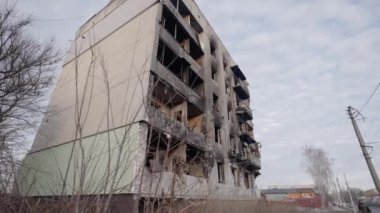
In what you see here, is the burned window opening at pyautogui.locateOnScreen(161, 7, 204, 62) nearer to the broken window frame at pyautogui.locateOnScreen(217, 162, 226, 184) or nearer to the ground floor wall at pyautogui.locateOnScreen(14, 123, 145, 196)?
the broken window frame at pyautogui.locateOnScreen(217, 162, 226, 184)

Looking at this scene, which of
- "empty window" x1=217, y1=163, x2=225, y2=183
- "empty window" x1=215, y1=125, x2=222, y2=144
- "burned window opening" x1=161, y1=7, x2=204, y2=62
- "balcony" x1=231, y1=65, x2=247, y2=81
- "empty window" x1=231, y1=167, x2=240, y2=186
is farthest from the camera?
"balcony" x1=231, y1=65, x2=247, y2=81

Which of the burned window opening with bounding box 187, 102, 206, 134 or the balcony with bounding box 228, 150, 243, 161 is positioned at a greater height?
the burned window opening with bounding box 187, 102, 206, 134

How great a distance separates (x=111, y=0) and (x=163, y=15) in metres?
5.99

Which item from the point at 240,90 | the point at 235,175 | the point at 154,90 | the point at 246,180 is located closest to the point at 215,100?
the point at 235,175

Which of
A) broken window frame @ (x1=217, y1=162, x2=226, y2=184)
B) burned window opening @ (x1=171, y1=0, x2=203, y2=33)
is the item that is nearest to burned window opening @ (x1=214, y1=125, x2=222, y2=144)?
broken window frame @ (x1=217, y1=162, x2=226, y2=184)

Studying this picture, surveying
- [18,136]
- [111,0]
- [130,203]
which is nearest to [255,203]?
[130,203]

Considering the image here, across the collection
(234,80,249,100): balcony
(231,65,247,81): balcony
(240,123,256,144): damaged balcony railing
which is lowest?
(240,123,256,144): damaged balcony railing

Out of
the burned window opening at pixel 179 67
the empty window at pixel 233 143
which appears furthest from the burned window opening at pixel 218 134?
the burned window opening at pixel 179 67

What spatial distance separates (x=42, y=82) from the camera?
1266cm

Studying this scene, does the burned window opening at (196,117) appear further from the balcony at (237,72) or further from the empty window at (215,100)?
the balcony at (237,72)

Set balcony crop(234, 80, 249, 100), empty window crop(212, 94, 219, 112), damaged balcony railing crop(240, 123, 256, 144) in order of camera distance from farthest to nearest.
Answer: balcony crop(234, 80, 249, 100)
damaged balcony railing crop(240, 123, 256, 144)
empty window crop(212, 94, 219, 112)

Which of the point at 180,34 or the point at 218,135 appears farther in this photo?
the point at 218,135

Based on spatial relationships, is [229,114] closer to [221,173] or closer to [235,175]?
[235,175]

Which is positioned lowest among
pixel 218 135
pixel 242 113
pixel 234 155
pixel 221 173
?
pixel 221 173
